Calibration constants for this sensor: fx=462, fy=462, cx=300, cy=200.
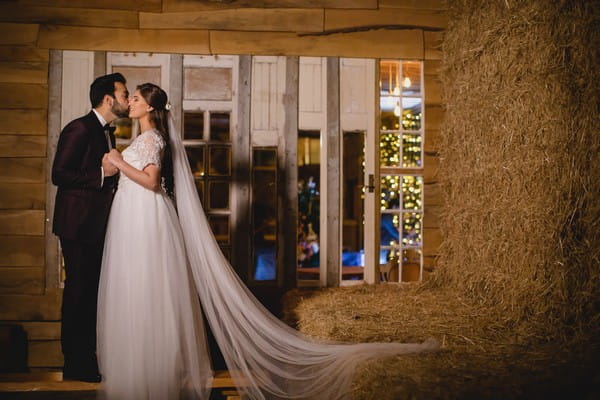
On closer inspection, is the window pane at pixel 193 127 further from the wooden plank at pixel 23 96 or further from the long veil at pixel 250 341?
the long veil at pixel 250 341

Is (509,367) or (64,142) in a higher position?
(64,142)

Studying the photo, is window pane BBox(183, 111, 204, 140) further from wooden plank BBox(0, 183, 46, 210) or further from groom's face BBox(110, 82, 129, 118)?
groom's face BBox(110, 82, 129, 118)

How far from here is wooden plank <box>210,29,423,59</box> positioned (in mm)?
4129

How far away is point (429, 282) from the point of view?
4.08 metres

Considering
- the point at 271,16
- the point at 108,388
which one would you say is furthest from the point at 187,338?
the point at 271,16

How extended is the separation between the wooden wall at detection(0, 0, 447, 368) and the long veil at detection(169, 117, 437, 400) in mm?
1503

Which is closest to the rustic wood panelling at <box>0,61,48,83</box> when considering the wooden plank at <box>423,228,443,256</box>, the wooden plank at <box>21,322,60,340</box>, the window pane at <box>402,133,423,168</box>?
the wooden plank at <box>21,322,60,340</box>

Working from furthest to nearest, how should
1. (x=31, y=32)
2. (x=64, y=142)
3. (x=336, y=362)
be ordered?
(x=31, y=32), (x=64, y=142), (x=336, y=362)

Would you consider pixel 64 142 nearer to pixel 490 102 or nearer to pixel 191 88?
pixel 191 88

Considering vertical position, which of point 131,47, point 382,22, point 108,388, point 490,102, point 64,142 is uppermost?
point 382,22

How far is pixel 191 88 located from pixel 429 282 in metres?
2.73

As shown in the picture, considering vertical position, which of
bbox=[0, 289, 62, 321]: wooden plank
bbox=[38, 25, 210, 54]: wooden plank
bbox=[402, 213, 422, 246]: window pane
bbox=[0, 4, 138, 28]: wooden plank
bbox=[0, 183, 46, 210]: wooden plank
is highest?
bbox=[0, 4, 138, 28]: wooden plank

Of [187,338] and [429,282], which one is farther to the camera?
[429,282]

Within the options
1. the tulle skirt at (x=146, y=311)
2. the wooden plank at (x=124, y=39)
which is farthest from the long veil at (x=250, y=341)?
the wooden plank at (x=124, y=39)
